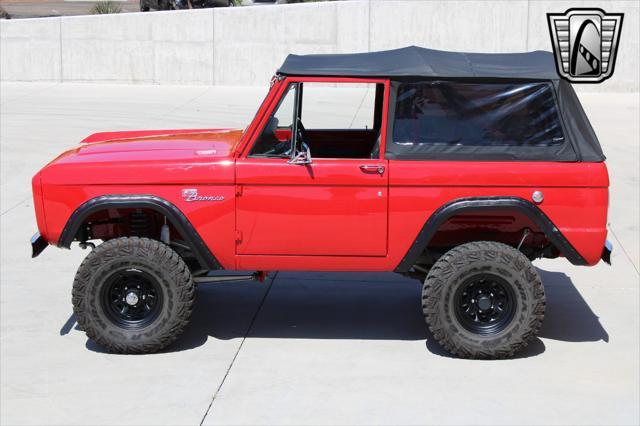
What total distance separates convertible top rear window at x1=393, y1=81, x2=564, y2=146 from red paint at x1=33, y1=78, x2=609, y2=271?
17 centimetres

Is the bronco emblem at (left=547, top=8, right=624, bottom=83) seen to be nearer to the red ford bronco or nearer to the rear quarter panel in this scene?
the red ford bronco

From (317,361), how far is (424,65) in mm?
2103

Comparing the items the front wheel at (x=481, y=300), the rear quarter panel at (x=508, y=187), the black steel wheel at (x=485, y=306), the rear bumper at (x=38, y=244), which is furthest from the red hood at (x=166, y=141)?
the black steel wheel at (x=485, y=306)

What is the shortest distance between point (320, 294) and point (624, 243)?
125 inches

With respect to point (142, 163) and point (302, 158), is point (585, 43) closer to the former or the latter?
point (302, 158)

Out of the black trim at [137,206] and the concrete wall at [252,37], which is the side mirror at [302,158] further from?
the concrete wall at [252,37]

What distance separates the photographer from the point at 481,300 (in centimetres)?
692

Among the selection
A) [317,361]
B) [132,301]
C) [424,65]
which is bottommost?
[317,361]

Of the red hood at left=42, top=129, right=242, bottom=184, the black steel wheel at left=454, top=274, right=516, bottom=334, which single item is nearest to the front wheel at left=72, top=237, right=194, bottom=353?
the red hood at left=42, top=129, right=242, bottom=184


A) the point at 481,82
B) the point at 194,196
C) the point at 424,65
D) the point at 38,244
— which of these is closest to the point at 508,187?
the point at 481,82

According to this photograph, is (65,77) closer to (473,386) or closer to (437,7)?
(437,7)

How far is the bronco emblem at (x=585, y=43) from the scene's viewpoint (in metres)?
11.9

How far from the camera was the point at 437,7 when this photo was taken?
1739 cm

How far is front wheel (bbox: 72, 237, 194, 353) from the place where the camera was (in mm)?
6871
